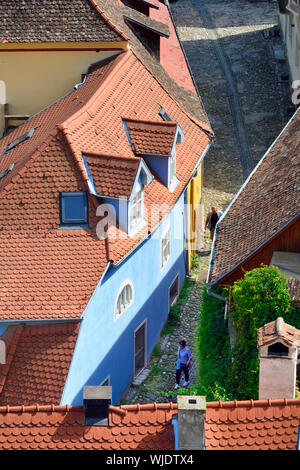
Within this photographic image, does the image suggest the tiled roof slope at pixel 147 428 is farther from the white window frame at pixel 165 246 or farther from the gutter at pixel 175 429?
the white window frame at pixel 165 246

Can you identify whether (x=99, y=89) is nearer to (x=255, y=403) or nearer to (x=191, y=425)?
(x=255, y=403)

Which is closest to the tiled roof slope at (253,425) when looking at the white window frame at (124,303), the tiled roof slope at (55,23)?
the white window frame at (124,303)

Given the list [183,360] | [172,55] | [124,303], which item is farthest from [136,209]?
[172,55]

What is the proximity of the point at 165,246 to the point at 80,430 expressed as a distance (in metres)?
15.5

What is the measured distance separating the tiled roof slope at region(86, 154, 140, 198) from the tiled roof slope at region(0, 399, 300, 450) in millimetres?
10192

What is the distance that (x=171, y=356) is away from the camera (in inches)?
1516

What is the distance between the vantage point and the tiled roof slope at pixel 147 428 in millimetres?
24953

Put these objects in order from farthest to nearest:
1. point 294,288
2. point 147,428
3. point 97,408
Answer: point 294,288, point 97,408, point 147,428

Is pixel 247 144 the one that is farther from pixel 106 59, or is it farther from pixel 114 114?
pixel 114 114

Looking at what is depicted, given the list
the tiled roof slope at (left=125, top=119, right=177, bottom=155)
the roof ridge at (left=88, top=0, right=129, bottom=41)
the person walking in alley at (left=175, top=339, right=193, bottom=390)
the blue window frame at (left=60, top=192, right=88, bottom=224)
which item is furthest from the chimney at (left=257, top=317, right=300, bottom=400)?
the roof ridge at (left=88, top=0, right=129, bottom=41)

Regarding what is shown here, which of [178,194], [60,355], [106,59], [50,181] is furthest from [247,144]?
[60,355]

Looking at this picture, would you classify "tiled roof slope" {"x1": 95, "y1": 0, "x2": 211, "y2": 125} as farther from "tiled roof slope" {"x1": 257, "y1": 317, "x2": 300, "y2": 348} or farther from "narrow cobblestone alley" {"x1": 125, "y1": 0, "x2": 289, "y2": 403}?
"tiled roof slope" {"x1": 257, "y1": 317, "x2": 300, "y2": 348}

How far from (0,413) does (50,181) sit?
1074 cm

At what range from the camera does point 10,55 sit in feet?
145
